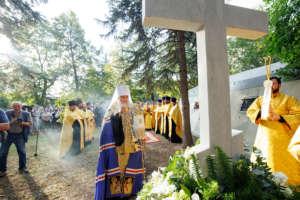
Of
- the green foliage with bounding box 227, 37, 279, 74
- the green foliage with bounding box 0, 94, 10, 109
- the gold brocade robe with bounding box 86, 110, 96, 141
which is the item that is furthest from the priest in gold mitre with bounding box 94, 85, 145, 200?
the green foliage with bounding box 0, 94, 10, 109

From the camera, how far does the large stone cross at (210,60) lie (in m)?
1.20

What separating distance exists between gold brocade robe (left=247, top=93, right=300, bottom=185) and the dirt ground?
3.09m

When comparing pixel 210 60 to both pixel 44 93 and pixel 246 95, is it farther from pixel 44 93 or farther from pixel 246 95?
pixel 44 93

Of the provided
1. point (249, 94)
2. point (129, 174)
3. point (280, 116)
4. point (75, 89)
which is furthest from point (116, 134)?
point (75, 89)

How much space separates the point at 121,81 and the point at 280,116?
633 cm

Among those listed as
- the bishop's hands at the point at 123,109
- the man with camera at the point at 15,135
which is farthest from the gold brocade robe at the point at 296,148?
the man with camera at the point at 15,135

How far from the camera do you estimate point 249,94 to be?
5492mm

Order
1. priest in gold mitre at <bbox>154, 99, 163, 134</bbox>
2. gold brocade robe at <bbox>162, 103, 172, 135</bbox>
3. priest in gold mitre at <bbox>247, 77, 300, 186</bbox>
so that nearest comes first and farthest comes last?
priest in gold mitre at <bbox>247, 77, 300, 186</bbox>, gold brocade robe at <bbox>162, 103, 172, 135</bbox>, priest in gold mitre at <bbox>154, 99, 163, 134</bbox>

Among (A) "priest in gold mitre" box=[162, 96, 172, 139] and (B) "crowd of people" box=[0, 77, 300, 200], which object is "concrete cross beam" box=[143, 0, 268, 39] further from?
(A) "priest in gold mitre" box=[162, 96, 172, 139]

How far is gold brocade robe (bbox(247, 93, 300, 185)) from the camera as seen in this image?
2.41m

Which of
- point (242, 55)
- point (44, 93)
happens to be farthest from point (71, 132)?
point (242, 55)

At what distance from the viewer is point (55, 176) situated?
4.48 metres

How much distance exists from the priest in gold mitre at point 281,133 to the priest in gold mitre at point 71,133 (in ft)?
20.7

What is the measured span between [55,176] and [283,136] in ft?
18.3
